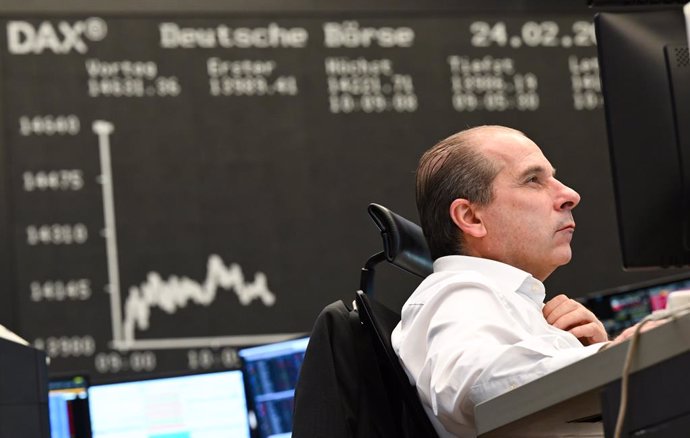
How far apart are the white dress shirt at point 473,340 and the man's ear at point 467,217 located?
0.20 ft

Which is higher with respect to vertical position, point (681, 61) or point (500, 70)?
point (500, 70)

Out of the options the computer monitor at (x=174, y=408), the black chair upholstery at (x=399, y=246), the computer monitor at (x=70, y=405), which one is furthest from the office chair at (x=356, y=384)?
the computer monitor at (x=70, y=405)

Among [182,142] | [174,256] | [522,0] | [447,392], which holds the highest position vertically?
[522,0]

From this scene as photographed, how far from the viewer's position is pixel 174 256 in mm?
4750

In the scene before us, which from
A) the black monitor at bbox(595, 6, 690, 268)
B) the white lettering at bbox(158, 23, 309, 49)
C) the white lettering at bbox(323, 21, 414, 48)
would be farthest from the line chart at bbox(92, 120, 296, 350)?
the black monitor at bbox(595, 6, 690, 268)

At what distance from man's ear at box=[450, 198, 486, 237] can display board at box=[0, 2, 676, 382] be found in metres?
2.78

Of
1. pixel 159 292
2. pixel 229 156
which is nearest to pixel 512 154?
pixel 159 292

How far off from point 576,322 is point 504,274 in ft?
0.43

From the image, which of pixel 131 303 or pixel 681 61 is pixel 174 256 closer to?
pixel 131 303

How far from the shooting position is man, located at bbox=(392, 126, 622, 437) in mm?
1566

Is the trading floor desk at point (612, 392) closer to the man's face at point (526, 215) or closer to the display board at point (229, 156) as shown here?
the man's face at point (526, 215)

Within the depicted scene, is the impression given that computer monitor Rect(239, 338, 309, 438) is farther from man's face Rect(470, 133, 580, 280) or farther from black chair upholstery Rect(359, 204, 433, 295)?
man's face Rect(470, 133, 580, 280)

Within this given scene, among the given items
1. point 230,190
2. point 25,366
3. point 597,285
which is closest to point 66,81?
point 230,190

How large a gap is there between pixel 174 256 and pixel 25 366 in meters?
2.59
